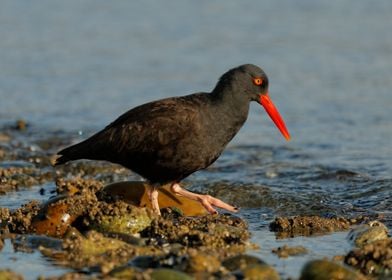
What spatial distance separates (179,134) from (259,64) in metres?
7.20

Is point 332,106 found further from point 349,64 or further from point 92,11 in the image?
point 92,11

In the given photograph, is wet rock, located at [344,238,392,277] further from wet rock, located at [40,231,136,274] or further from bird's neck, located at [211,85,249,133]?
bird's neck, located at [211,85,249,133]

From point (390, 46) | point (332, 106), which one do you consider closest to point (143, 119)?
point (332, 106)

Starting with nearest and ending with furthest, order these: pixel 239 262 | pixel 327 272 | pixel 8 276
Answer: pixel 8 276, pixel 327 272, pixel 239 262

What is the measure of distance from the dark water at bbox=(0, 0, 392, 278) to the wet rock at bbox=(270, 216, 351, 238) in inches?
5.8

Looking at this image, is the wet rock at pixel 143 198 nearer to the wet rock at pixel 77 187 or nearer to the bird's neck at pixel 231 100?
the wet rock at pixel 77 187

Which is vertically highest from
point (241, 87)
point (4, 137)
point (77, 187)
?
point (241, 87)

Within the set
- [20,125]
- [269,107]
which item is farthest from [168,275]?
[20,125]

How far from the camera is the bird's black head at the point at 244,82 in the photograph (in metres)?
7.35

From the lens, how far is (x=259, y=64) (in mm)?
14055

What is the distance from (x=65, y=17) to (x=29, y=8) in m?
1.07

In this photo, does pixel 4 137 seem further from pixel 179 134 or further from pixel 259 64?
pixel 259 64

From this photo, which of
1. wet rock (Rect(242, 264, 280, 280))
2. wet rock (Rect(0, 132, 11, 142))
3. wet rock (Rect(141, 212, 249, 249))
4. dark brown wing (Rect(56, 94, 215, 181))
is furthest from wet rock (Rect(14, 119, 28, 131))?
wet rock (Rect(242, 264, 280, 280))

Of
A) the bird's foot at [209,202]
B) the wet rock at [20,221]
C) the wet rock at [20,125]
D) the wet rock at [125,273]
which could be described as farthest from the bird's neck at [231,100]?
the wet rock at [20,125]
